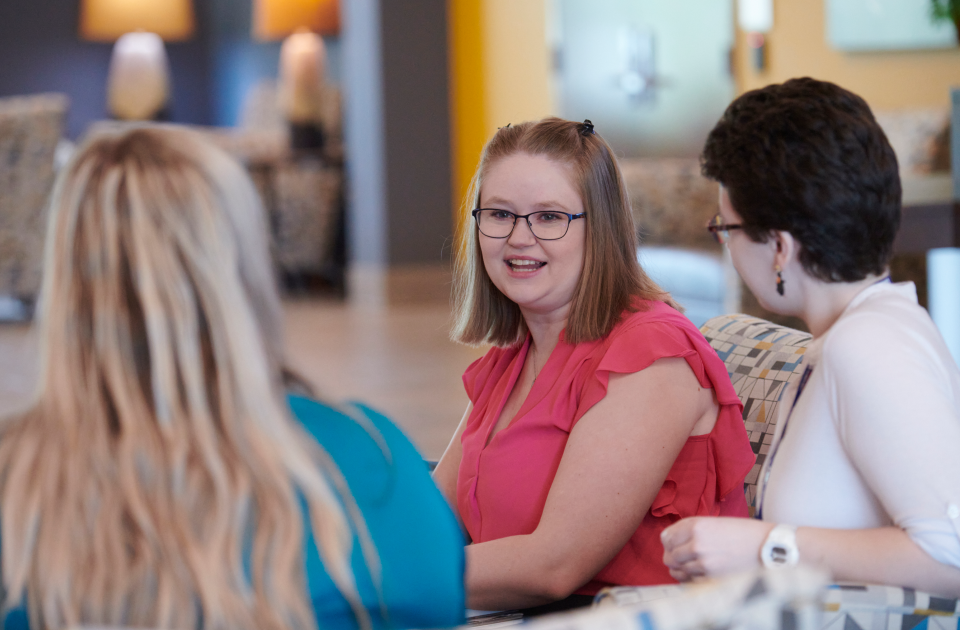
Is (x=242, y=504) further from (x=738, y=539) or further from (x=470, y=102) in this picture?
(x=470, y=102)

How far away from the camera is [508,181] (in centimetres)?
146

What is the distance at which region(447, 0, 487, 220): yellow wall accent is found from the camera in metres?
6.91

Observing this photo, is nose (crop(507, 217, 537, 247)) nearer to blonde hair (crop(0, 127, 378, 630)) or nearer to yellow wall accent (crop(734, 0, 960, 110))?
blonde hair (crop(0, 127, 378, 630))

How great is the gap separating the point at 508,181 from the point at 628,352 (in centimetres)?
33

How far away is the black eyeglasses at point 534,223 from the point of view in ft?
4.69

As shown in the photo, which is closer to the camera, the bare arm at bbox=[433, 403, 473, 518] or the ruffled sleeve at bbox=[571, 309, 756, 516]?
the ruffled sleeve at bbox=[571, 309, 756, 516]

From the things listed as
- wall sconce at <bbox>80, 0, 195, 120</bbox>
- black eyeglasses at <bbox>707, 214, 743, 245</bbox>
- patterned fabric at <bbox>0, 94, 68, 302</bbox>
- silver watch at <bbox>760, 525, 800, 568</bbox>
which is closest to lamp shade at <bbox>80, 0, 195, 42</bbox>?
wall sconce at <bbox>80, 0, 195, 120</bbox>

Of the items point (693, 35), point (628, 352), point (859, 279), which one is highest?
point (693, 35)

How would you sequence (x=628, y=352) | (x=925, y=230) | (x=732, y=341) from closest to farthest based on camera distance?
1. (x=628, y=352)
2. (x=732, y=341)
3. (x=925, y=230)

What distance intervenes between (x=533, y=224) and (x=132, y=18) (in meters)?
8.32

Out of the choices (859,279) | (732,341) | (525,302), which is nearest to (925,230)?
(732,341)

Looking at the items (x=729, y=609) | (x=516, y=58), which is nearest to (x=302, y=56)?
(x=516, y=58)

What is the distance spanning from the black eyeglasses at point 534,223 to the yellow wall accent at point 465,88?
17.9ft

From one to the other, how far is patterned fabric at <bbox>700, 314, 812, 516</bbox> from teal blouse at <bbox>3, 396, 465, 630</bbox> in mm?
720
